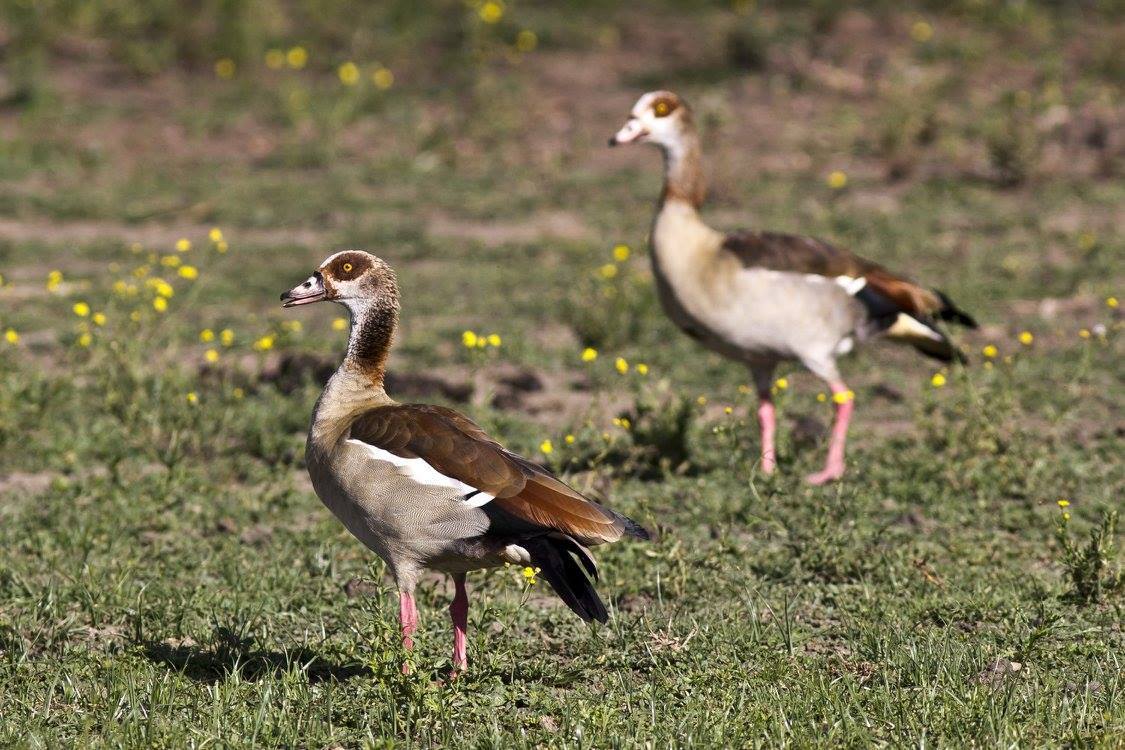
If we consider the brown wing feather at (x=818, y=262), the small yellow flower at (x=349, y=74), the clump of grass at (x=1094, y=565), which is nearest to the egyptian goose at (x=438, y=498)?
the clump of grass at (x=1094, y=565)

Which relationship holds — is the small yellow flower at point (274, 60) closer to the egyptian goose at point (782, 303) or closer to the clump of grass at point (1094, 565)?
the egyptian goose at point (782, 303)

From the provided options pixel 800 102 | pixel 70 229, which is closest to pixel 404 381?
pixel 70 229

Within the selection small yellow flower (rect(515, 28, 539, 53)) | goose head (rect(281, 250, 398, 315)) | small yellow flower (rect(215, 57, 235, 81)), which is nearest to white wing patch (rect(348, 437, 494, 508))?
goose head (rect(281, 250, 398, 315))

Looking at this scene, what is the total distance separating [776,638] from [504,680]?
42.1 inches

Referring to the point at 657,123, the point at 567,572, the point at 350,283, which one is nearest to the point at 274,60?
the point at 657,123

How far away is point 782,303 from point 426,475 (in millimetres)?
3239

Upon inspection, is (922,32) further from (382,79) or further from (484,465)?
(484,465)

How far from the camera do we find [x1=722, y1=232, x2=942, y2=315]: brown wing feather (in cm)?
859

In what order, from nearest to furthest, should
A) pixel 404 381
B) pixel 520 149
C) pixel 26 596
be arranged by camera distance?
pixel 26 596 → pixel 404 381 → pixel 520 149

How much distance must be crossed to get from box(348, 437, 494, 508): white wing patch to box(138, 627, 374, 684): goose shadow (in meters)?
0.75

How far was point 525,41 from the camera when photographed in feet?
57.4

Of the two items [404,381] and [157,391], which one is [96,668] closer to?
[157,391]

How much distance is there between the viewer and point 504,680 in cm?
595

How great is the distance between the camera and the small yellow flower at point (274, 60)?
674 inches
